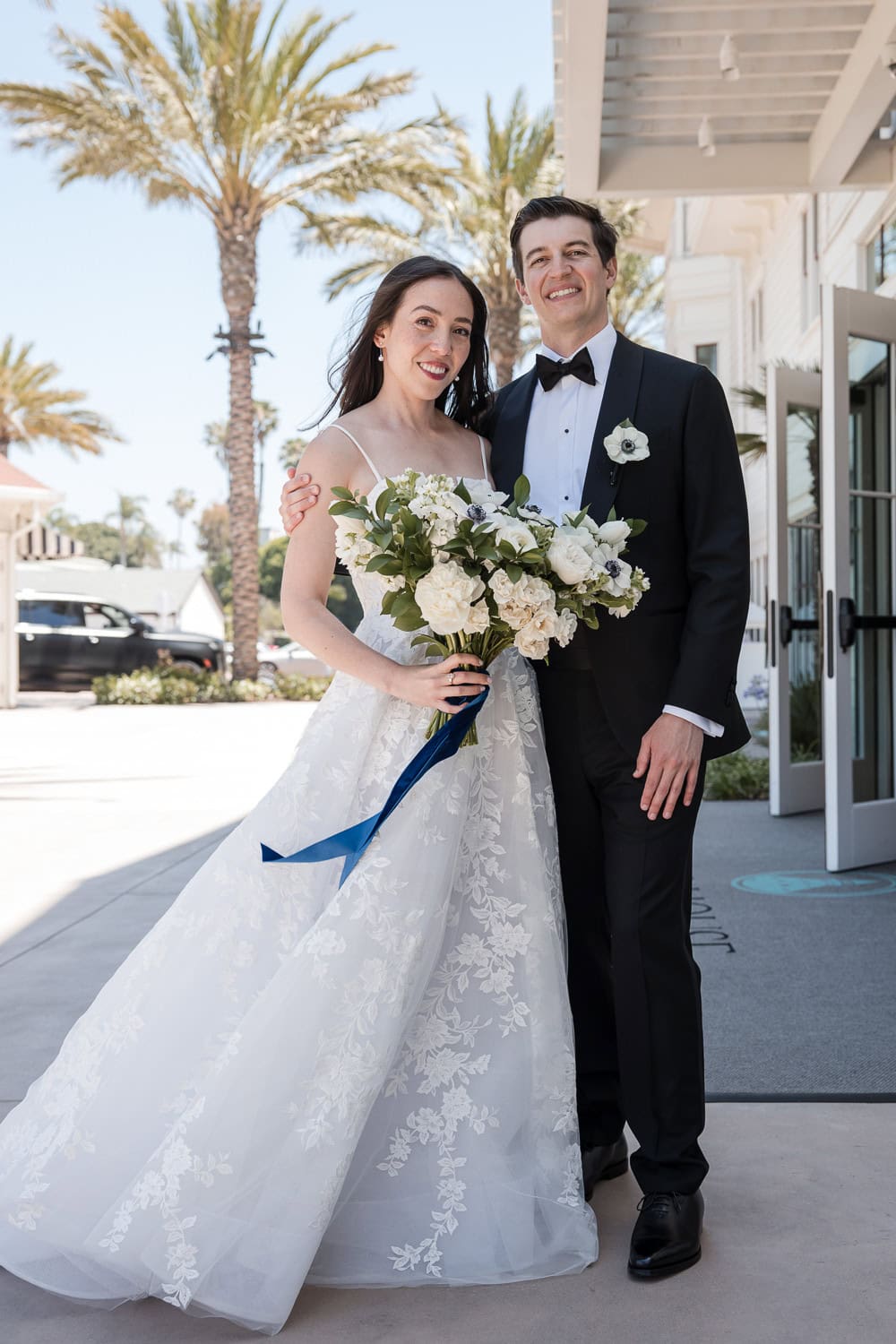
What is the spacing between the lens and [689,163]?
9352 mm

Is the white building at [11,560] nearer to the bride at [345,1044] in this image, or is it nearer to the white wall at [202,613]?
the bride at [345,1044]

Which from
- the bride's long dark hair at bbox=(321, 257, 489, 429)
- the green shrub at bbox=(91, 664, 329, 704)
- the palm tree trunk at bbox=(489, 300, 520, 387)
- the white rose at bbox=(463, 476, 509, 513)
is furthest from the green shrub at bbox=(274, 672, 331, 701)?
the white rose at bbox=(463, 476, 509, 513)

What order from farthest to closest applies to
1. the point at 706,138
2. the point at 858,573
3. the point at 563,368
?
the point at 706,138 < the point at 858,573 < the point at 563,368

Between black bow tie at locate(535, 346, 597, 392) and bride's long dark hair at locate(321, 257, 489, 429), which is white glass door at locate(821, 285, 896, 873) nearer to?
bride's long dark hair at locate(321, 257, 489, 429)

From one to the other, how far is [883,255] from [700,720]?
7.81 metres

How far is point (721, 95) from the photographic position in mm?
8266

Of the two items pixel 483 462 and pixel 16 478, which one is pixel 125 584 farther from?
pixel 483 462

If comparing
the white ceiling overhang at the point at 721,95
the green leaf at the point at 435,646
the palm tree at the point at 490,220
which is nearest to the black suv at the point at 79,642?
the palm tree at the point at 490,220

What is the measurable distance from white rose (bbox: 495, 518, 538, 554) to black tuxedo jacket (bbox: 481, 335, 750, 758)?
387 millimetres

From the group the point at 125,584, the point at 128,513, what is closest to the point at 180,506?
the point at 128,513

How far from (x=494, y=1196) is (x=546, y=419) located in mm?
1686

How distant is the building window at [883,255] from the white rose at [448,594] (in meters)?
7.56

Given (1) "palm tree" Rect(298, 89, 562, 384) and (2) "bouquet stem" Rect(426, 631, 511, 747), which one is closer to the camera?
(2) "bouquet stem" Rect(426, 631, 511, 747)

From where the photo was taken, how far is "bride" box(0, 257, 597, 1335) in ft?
8.13
